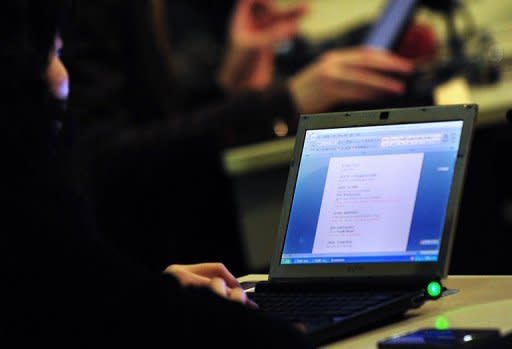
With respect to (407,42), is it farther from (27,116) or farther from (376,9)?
(27,116)

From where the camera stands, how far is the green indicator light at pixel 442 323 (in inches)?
50.6

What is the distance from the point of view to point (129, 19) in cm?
302

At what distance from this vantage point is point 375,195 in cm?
148

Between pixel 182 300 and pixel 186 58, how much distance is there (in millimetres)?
2983

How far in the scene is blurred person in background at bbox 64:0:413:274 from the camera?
2.92 metres

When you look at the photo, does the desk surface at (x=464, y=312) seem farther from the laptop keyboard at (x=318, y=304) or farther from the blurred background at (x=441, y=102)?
the blurred background at (x=441, y=102)

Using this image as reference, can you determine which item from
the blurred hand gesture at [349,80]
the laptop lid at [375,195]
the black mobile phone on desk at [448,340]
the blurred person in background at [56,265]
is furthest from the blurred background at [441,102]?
the blurred person in background at [56,265]

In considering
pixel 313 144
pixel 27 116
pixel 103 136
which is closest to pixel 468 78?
pixel 103 136

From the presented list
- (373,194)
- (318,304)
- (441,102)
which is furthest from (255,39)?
(318,304)

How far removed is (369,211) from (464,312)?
184mm

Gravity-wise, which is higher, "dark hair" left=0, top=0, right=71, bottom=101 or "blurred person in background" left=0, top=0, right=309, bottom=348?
"dark hair" left=0, top=0, right=71, bottom=101

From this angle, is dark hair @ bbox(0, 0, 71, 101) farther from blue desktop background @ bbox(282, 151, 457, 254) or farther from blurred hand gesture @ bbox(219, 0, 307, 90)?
blurred hand gesture @ bbox(219, 0, 307, 90)

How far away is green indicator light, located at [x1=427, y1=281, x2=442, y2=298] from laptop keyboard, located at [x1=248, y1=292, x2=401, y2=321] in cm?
5

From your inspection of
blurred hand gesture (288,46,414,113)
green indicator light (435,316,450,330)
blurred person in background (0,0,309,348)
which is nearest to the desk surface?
green indicator light (435,316,450,330)
